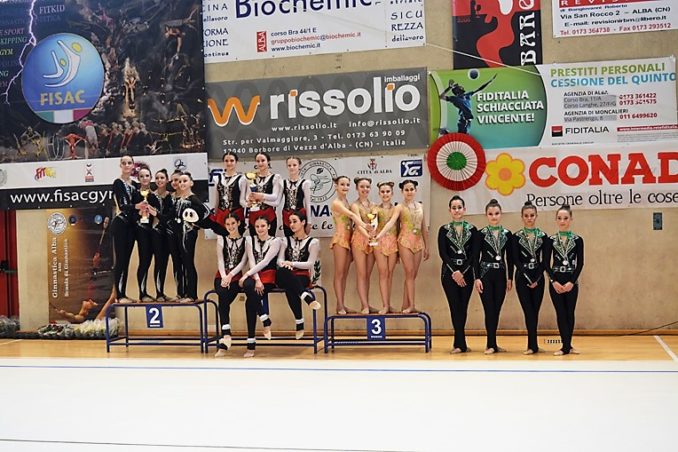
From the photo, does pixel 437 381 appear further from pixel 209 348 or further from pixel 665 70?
pixel 665 70

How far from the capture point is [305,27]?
898cm

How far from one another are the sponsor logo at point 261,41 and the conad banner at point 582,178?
9.42 feet

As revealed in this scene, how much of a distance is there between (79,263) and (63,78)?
2269mm

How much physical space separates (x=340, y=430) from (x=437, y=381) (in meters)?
1.70

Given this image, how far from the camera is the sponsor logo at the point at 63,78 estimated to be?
9.48 m

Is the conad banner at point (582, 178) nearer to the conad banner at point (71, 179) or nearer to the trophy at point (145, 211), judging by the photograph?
the conad banner at point (71, 179)

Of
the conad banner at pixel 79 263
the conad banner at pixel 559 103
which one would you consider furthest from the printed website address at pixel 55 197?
the conad banner at pixel 559 103

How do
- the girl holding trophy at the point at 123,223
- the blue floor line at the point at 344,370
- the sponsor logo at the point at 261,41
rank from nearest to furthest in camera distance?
the blue floor line at the point at 344,370, the girl holding trophy at the point at 123,223, the sponsor logo at the point at 261,41

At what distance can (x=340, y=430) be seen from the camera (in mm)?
4352

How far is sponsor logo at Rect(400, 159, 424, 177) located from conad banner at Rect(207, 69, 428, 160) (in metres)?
0.17

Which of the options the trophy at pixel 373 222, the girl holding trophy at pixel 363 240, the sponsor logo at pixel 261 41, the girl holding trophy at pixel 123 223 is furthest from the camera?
the sponsor logo at pixel 261 41

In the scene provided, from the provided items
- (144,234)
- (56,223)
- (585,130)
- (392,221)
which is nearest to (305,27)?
(392,221)

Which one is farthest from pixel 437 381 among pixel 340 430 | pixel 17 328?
pixel 17 328

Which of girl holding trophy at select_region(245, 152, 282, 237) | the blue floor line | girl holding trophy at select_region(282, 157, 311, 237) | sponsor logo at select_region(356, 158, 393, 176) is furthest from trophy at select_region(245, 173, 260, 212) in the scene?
the blue floor line
